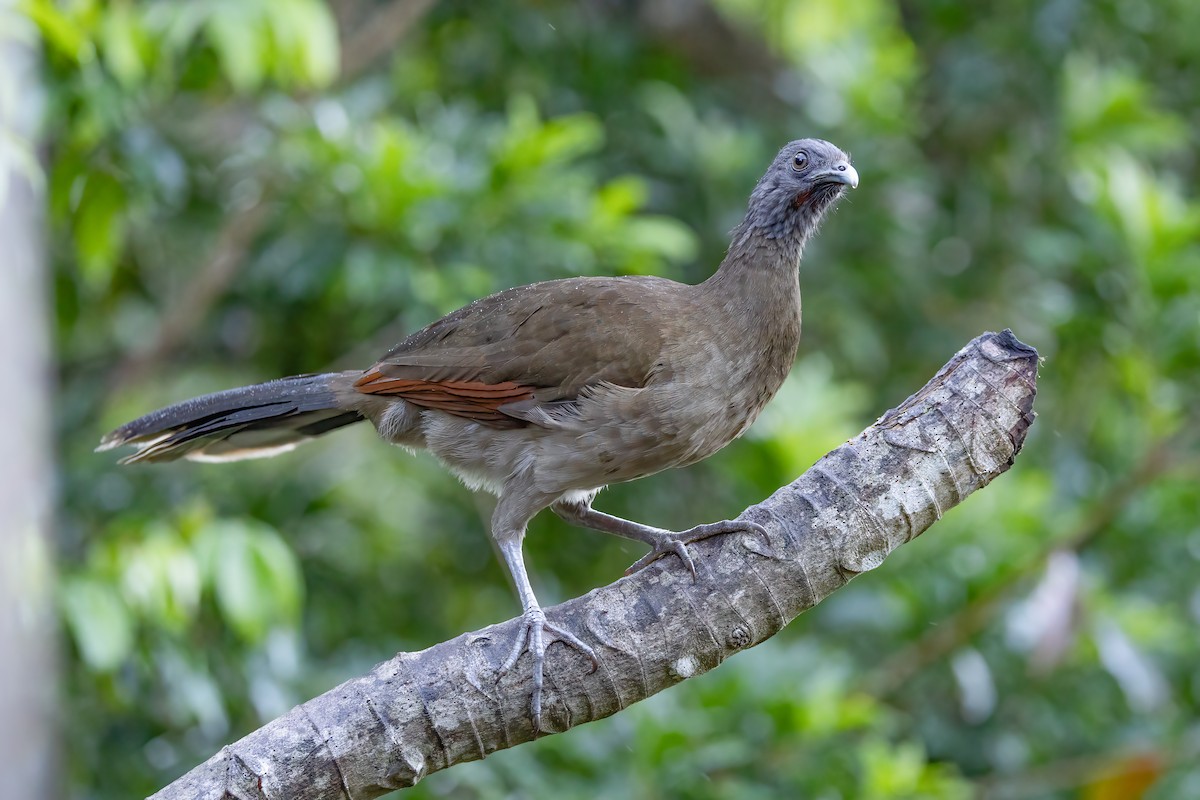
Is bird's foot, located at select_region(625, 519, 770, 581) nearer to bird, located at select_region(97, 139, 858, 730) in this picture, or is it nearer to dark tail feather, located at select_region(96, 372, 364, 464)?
bird, located at select_region(97, 139, 858, 730)

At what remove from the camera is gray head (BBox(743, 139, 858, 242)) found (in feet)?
10.8

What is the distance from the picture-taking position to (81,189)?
4.57m

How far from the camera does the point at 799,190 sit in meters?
3.29

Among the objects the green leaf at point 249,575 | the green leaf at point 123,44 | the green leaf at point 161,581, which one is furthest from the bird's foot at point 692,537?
the green leaf at point 123,44

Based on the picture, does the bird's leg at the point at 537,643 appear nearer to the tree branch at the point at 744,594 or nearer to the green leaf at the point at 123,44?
the tree branch at the point at 744,594

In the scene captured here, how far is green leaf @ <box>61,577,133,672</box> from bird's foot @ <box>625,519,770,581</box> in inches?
68.5

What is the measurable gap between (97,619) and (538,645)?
5.88 feet

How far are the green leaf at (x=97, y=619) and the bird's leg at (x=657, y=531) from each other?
140 centimetres

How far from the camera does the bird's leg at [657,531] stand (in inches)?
107

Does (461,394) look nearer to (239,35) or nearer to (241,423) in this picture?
(241,423)

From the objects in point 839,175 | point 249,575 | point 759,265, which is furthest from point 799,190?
point 249,575

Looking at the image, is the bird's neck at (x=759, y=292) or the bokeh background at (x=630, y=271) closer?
the bird's neck at (x=759, y=292)

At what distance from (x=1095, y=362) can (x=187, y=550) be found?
3.69m

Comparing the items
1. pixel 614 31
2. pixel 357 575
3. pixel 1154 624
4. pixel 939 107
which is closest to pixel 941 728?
pixel 1154 624
